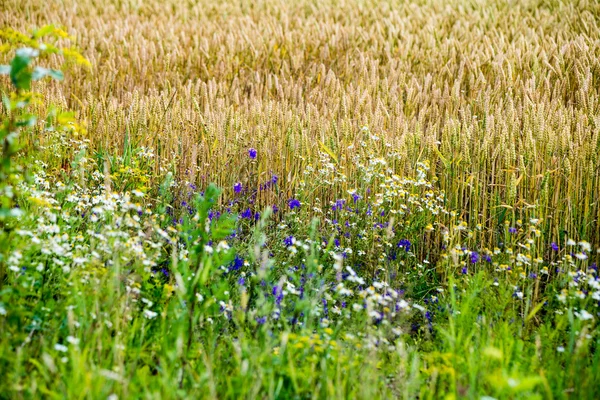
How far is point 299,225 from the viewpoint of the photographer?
3.57 meters

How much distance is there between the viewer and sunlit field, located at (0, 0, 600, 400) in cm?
222

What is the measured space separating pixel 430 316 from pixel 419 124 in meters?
1.34

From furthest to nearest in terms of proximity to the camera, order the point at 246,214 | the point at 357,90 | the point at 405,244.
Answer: the point at 357,90, the point at 246,214, the point at 405,244

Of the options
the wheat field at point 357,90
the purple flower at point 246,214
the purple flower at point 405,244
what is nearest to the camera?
the purple flower at point 405,244

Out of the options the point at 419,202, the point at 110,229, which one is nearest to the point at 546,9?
the point at 419,202

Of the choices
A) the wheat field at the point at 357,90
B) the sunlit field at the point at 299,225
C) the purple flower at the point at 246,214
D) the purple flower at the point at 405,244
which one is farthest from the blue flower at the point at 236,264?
the purple flower at the point at 405,244

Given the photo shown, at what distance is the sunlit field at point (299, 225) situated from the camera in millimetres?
2221

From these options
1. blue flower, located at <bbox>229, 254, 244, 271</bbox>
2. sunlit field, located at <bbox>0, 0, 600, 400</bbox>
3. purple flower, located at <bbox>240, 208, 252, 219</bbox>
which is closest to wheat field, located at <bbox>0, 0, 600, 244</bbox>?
sunlit field, located at <bbox>0, 0, 600, 400</bbox>

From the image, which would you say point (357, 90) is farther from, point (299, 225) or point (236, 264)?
point (236, 264)

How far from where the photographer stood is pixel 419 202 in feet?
12.5

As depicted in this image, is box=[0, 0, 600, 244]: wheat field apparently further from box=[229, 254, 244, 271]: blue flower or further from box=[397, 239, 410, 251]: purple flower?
box=[229, 254, 244, 271]: blue flower

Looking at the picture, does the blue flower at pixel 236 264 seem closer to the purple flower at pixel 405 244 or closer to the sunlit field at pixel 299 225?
the sunlit field at pixel 299 225

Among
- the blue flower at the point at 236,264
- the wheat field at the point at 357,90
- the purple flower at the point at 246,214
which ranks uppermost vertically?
the wheat field at the point at 357,90

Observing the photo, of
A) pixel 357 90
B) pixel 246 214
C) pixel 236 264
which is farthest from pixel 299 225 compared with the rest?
pixel 357 90
